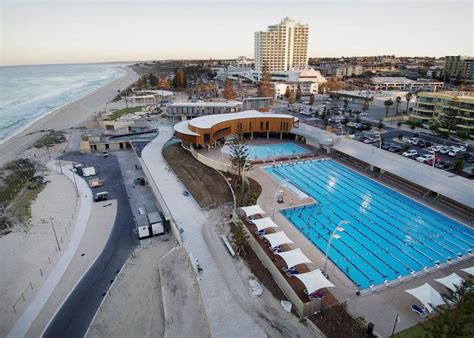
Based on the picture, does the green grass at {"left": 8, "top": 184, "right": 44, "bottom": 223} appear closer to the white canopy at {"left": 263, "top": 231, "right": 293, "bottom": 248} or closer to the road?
the road

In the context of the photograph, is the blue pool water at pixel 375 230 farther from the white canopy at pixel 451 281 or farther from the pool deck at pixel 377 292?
the white canopy at pixel 451 281

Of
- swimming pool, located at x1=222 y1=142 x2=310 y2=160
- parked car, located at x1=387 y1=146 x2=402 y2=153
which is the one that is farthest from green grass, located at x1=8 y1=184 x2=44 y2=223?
parked car, located at x1=387 y1=146 x2=402 y2=153

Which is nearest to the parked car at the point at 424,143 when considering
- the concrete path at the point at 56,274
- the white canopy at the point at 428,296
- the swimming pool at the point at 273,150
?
the swimming pool at the point at 273,150

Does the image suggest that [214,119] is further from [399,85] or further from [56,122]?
[399,85]

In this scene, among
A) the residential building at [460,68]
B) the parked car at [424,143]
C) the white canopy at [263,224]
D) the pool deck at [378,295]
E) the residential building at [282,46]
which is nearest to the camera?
the pool deck at [378,295]

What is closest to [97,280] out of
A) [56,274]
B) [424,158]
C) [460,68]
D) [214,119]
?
[56,274]

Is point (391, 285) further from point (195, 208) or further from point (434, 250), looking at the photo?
point (195, 208)

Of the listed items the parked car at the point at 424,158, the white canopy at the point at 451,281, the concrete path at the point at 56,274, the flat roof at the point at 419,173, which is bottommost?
the concrete path at the point at 56,274

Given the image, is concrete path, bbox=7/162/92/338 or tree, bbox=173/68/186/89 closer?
concrete path, bbox=7/162/92/338
